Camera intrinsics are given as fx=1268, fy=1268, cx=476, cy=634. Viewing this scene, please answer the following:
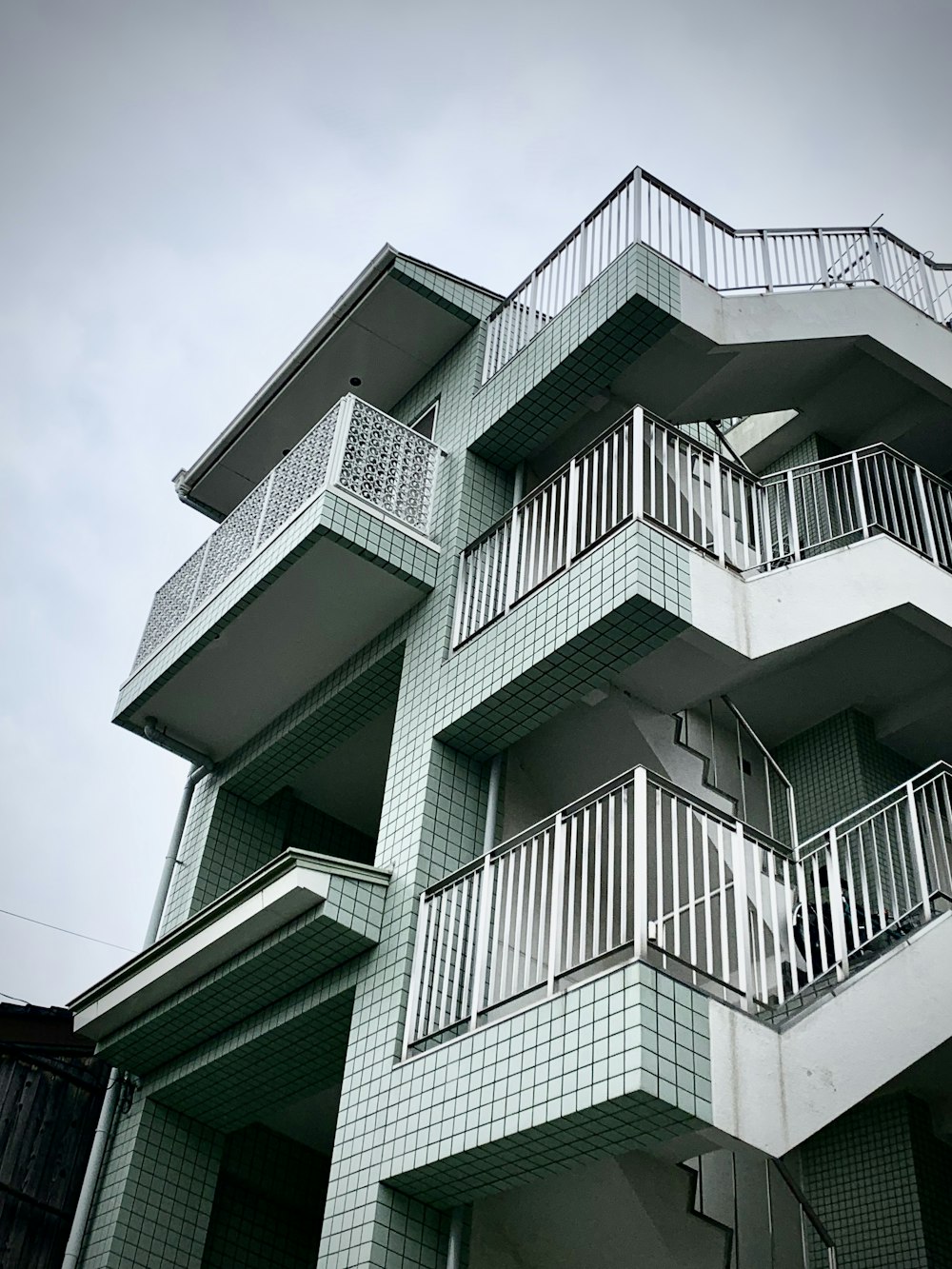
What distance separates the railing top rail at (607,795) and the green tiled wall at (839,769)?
9.15ft

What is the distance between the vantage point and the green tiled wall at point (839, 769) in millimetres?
11602

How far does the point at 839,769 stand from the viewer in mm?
11812

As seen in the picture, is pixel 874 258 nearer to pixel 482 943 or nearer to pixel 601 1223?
pixel 482 943

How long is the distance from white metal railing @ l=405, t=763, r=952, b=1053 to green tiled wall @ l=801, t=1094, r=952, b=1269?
4.26ft

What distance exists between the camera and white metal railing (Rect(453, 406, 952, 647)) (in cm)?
1028

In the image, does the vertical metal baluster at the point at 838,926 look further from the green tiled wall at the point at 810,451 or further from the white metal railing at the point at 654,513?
the green tiled wall at the point at 810,451

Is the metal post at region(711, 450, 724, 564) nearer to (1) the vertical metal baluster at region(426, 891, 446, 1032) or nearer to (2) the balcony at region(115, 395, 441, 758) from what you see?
(2) the balcony at region(115, 395, 441, 758)

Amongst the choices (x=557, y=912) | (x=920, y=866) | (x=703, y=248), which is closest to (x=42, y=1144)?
(x=557, y=912)

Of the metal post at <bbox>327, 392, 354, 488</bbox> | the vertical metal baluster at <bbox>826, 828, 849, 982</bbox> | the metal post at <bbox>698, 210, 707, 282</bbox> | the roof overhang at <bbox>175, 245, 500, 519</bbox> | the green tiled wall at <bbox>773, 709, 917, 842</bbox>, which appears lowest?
the vertical metal baluster at <bbox>826, 828, 849, 982</bbox>

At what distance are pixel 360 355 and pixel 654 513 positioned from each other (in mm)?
5862

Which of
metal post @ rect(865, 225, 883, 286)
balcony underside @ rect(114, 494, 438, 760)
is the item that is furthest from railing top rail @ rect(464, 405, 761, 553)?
metal post @ rect(865, 225, 883, 286)

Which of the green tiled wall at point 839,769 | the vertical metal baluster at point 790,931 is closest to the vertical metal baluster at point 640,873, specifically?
the vertical metal baluster at point 790,931

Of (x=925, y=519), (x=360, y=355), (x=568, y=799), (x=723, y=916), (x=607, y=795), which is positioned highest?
(x=360, y=355)

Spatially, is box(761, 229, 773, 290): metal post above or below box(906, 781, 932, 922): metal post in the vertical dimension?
above
